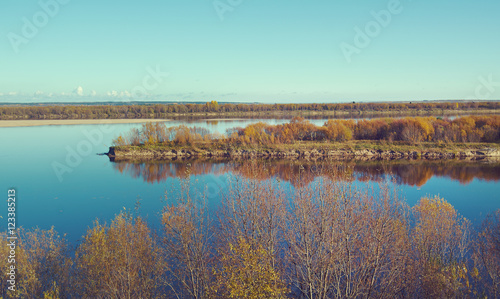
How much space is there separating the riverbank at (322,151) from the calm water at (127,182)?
15.1 feet

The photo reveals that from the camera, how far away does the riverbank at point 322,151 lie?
4734 centimetres

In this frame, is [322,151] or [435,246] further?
[322,151]

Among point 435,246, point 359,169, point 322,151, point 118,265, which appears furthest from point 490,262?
point 322,151

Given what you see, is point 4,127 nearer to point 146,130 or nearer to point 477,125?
point 146,130

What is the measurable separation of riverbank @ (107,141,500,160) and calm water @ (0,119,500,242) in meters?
4.61

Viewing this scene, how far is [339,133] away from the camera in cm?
5547

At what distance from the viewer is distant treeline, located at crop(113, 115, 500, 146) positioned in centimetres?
5175

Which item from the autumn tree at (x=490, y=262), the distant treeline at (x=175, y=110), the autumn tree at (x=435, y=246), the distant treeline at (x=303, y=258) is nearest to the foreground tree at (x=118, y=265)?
the distant treeline at (x=303, y=258)

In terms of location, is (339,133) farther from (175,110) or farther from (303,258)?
(175,110)

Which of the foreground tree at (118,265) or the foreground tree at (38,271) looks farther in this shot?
the foreground tree at (118,265)

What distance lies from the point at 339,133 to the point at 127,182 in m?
36.7

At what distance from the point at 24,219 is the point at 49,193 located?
684 centimetres

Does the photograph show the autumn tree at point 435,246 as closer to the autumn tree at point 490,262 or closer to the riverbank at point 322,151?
the autumn tree at point 490,262

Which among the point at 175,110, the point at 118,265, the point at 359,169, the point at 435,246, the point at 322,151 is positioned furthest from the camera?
the point at 175,110
